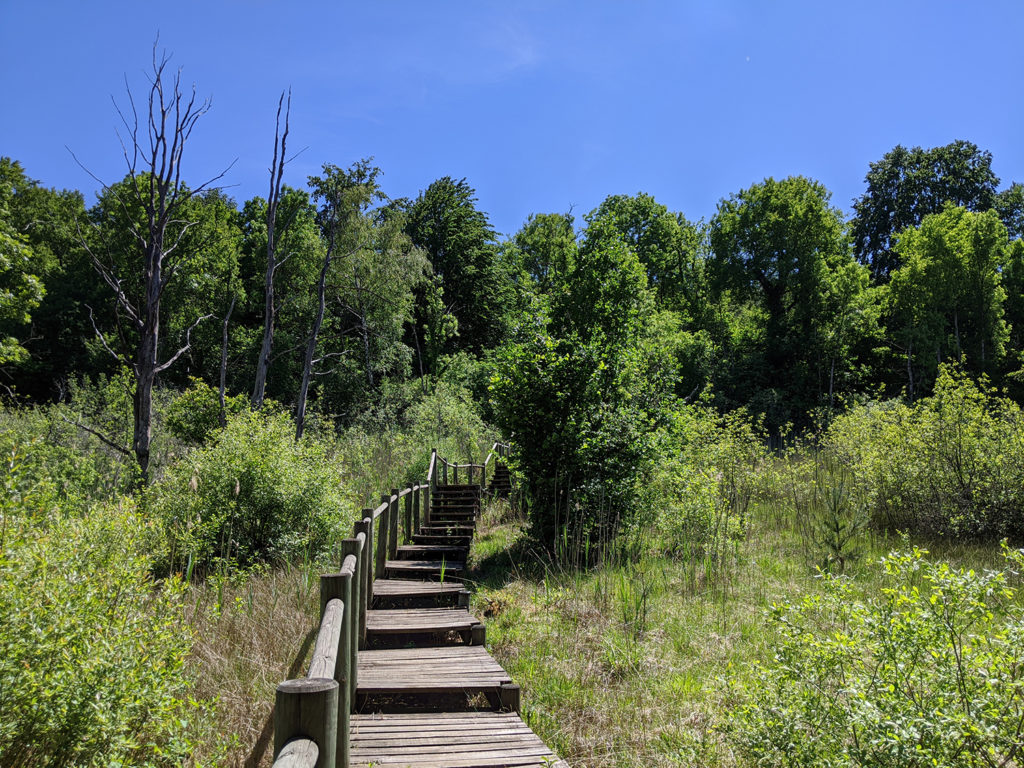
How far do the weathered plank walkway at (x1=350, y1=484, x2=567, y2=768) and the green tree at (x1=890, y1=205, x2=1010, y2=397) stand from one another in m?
32.0

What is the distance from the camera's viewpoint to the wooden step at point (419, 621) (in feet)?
21.2

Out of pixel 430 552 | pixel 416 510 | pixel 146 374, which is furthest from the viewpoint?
pixel 146 374

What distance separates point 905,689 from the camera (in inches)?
119

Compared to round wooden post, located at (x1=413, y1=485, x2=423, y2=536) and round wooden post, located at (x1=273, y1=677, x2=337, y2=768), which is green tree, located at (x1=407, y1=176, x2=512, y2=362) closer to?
round wooden post, located at (x1=413, y1=485, x2=423, y2=536)

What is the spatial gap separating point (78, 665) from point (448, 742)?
7.53 ft

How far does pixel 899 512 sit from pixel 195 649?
11475mm

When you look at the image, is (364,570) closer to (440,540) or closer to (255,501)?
(255,501)

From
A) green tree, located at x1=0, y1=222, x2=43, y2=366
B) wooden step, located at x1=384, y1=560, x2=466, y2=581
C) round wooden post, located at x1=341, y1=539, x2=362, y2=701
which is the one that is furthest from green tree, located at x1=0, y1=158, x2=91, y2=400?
round wooden post, located at x1=341, y1=539, x2=362, y2=701

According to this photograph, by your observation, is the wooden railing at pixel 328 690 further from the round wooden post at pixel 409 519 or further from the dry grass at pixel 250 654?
the round wooden post at pixel 409 519

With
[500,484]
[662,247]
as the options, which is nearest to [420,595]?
[500,484]

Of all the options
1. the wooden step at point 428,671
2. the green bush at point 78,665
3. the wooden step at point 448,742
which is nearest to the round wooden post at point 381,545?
the wooden step at point 428,671

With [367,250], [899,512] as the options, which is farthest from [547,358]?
[367,250]

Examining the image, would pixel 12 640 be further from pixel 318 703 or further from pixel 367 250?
pixel 367 250

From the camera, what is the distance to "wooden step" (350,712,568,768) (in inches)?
146
